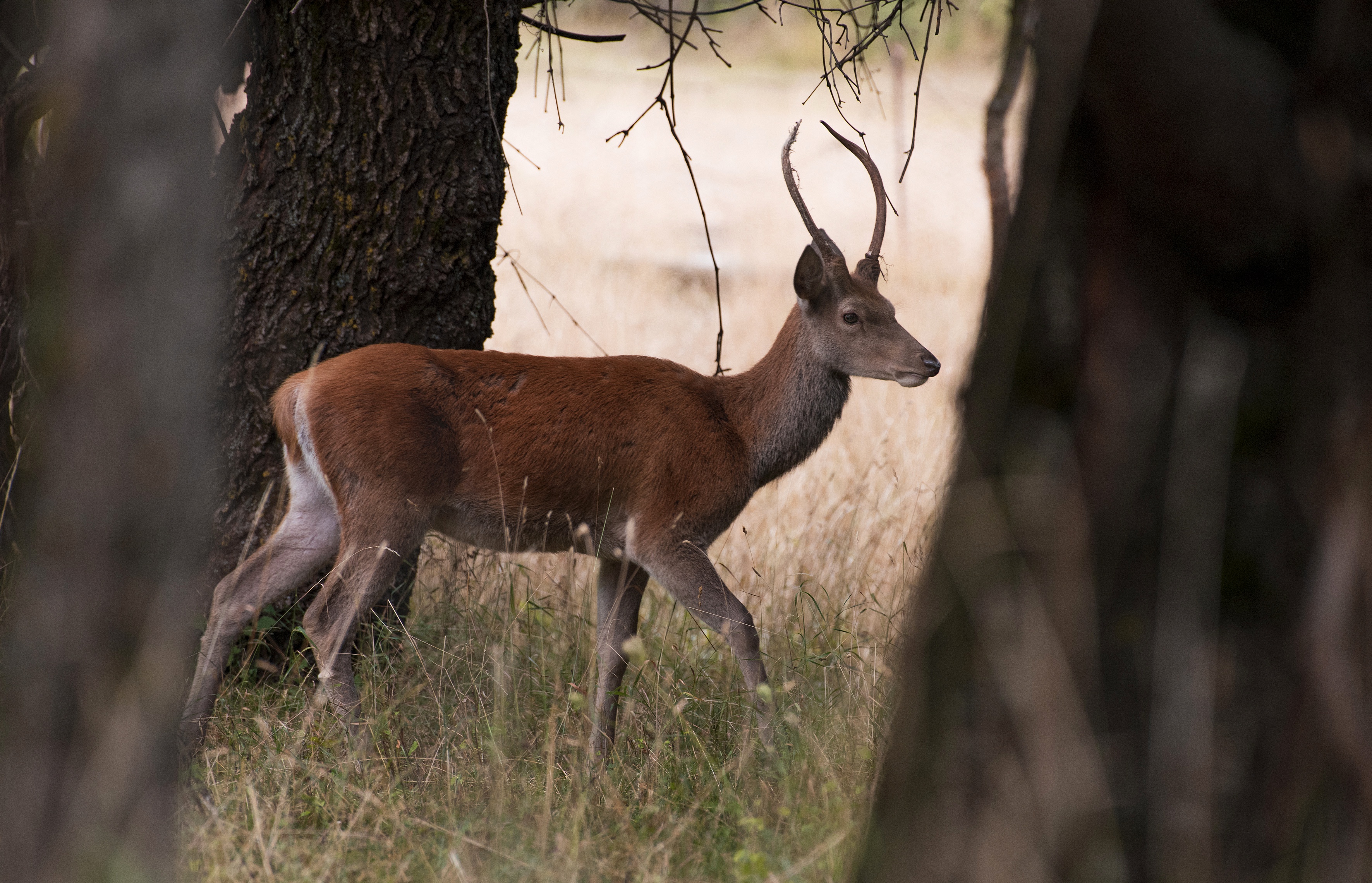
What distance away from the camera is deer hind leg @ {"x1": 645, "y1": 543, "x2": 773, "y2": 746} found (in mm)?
4328

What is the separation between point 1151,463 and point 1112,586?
19 centimetres

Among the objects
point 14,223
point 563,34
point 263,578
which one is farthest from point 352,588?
point 563,34

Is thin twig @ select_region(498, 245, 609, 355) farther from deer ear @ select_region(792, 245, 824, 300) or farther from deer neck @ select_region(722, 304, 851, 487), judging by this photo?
deer ear @ select_region(792, 245, 824, 300)

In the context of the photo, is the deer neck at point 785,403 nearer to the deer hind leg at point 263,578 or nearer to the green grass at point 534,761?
the green grass at point 534,761

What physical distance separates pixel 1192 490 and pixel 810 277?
3403 mm

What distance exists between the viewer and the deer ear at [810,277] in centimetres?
508

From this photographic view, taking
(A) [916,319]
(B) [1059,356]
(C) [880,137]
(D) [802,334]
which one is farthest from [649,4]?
(C) [880,137]

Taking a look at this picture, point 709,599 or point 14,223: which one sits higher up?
point 14,223

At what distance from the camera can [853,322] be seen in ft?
16.8

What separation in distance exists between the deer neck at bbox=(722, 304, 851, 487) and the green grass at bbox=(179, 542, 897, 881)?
0.60m

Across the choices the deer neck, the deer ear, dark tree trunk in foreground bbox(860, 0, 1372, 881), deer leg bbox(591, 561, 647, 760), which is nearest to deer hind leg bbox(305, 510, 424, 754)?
deer leg bbox(591, 561, 647, 760)

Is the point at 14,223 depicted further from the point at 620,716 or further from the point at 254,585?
the point at 620,716

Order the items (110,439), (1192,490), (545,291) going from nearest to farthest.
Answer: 1. (110,439)
2. (1192,490)
3. (545,291)

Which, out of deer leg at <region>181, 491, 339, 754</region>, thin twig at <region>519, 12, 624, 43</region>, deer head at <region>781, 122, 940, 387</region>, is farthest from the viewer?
deer head at <region>781, 122, 940, 387</region>
